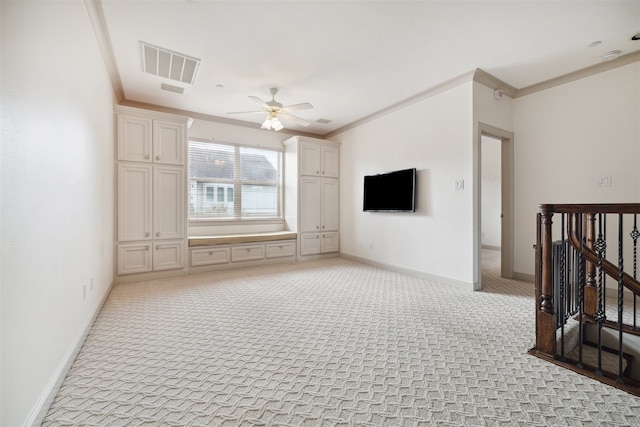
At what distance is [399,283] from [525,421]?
260 centimetres

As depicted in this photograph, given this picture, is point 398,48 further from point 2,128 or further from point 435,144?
point 2,128

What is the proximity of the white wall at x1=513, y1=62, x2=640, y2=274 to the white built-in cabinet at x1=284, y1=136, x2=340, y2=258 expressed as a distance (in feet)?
10.9

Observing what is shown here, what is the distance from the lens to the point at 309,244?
5.75 m

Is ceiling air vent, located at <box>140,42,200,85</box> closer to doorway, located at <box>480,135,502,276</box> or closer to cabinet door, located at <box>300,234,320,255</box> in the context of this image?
cabinet door, located at <box>300,234,320,255</box>

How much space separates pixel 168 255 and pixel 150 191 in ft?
3.43

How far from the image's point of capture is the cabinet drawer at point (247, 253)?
4.96 m

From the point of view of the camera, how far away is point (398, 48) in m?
3.03

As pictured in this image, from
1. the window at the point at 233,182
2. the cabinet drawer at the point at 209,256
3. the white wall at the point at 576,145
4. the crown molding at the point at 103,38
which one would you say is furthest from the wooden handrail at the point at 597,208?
the window at the point at 233,182

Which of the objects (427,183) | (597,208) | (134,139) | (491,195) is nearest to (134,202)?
(134,139)

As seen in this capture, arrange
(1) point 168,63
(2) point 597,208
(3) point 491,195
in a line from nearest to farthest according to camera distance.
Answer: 1. (2) point 597,208
2. (1) point 168,63
3. (3) point 491,195

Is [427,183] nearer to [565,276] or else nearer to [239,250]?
[565,276]

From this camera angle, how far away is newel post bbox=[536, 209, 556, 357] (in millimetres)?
2010

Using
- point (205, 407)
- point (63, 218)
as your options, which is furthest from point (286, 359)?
point (63, 218)

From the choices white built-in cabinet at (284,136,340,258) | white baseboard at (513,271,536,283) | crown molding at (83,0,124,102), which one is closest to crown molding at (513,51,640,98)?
white baseboard at (513,271,536,283)
